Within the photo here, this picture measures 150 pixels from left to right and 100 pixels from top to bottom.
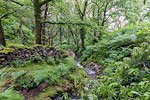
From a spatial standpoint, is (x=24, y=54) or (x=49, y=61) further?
(x=49, y=61)

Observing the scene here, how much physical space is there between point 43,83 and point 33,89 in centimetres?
46

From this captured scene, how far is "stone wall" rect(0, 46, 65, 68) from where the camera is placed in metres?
3.48

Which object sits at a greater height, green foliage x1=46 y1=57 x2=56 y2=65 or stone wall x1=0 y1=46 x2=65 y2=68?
stone wall x1=0 y1=46 x2=65 y2=68

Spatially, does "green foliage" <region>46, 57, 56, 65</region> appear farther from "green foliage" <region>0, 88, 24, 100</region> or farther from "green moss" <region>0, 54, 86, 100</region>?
"green foliage" <region>0, 88, 24, 100</region>

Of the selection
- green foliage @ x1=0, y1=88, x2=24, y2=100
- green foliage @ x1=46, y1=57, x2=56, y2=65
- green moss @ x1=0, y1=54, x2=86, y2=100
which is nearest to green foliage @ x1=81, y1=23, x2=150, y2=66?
green moss @ x1=0, y1=54, x2=86, y2=100

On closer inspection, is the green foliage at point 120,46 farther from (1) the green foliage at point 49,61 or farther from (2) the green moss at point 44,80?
(1) the green foliage at point 49,61

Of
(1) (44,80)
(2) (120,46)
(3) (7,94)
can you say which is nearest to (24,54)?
(1) (44,80)

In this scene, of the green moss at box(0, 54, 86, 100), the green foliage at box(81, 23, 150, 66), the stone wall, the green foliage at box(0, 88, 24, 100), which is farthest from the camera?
the green foliage at box(81, 23, 150, 66)

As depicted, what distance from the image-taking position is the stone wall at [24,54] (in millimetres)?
3476

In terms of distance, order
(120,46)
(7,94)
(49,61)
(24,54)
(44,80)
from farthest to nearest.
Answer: (120,46), (49,61), (24,54), (44,80), (7,94)

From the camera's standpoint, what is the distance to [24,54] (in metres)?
4.16

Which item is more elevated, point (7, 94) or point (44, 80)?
point (7, 94)

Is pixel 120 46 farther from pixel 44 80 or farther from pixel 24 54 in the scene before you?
pixel 24 54

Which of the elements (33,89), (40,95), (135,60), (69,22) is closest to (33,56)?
(33,89)
